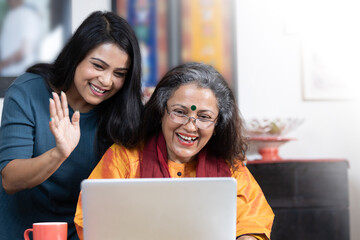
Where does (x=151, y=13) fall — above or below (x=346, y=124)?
above

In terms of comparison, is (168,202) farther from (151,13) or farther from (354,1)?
(354,1)

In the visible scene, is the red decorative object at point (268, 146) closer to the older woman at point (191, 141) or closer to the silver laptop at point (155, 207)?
the older woman at point (191, 141)

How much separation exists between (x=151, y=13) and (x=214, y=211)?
7.74 feet

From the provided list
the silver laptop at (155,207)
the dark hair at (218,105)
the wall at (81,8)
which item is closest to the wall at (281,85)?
the wall at (81,8)

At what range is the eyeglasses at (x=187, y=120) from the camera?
1789 millimetres

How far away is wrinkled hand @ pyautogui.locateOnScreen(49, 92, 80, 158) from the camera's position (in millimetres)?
1572

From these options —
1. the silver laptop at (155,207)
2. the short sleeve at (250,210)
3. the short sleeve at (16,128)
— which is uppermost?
the short sleeve at (16,128)

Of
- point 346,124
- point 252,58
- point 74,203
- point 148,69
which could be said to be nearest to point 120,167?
point 74,203

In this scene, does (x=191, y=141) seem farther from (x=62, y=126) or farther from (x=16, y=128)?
(x=16, y=128)

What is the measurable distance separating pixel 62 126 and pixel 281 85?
2.19 meters

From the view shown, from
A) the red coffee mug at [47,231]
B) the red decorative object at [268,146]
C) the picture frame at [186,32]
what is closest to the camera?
the red coffee mug at [47,231]

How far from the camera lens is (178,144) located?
5.93 ft

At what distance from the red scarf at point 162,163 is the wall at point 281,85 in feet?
5.13

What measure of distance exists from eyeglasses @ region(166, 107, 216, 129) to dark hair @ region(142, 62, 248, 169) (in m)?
0.08
